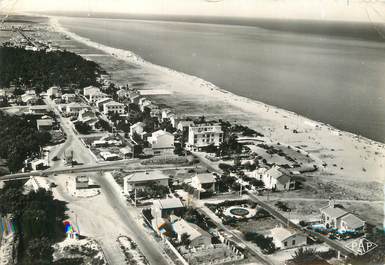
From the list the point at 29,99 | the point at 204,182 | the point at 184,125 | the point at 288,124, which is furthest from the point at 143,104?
the point at 204,182

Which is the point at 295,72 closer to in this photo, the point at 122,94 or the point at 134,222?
the point at 122,94

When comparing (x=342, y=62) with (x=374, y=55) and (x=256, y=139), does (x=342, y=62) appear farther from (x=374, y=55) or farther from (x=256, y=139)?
(x=256, y=139)

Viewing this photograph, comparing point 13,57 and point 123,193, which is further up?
point 13,57

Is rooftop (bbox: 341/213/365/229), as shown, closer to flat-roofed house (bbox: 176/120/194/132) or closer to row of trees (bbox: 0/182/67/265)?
row of trees (bbox: 0/182/67/265)

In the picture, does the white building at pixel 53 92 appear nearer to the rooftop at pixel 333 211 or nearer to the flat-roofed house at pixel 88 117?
Result: the flat-roofed house at pixel 88 117

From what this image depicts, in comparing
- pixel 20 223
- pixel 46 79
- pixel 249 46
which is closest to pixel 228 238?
pixel 20 223

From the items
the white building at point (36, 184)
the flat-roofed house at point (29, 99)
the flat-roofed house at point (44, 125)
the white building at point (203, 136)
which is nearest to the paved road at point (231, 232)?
the white building at point (36, 184)

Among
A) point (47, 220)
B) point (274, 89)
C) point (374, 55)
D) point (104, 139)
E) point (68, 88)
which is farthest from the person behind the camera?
point (374, 55)

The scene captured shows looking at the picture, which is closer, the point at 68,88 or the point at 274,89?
the point at 68,88
